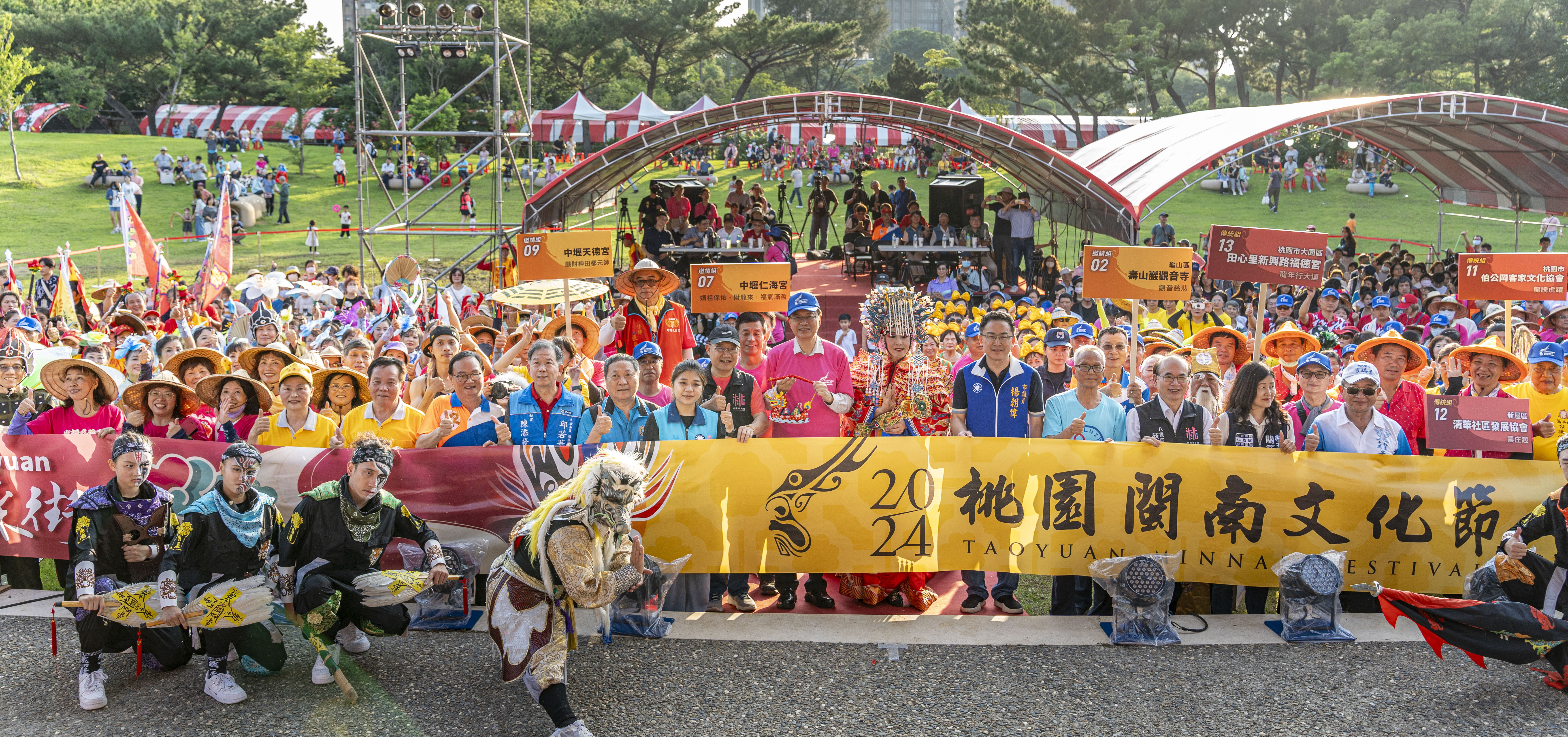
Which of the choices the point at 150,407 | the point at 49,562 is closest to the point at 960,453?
the point at 150,407

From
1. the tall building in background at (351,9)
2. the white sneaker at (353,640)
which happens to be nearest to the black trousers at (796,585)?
the white sneaker at (353,640)

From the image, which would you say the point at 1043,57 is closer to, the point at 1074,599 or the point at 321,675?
the point at 1074,599

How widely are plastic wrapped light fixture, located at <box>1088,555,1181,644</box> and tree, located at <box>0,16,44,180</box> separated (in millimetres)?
41785

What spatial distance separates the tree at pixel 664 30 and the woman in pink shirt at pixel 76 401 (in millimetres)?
45978

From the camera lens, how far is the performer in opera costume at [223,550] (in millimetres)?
5469

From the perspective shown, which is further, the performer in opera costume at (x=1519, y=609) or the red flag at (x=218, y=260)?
the red flag at (x=218, y=260)

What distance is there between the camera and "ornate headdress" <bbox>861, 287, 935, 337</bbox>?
23.8ft

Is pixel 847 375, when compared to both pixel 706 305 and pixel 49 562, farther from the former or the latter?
pixel 49 562

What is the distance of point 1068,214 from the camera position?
2222 cm

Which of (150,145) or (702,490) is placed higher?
(150,145)

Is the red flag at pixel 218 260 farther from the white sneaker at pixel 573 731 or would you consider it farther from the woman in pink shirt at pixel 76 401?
the white sneaker at pixel 573 731

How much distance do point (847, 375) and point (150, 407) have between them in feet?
14.3

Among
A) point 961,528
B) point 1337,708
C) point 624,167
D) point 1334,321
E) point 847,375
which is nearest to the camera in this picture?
point 1337,708

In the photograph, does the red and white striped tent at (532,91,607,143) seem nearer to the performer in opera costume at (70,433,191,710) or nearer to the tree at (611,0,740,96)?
the tree at (611,0,740,96)
